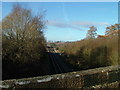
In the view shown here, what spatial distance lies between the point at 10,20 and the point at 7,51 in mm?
4041

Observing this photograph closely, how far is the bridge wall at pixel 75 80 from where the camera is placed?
2410mm

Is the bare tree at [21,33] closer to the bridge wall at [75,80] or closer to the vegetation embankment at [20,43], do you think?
the vegetation embankment at [20,43]

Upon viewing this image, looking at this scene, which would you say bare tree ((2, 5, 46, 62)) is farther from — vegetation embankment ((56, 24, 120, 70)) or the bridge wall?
the bridge wall

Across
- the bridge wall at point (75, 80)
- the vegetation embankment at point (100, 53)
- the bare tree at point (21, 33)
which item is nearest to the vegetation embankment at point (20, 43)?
the bare tree at point (21, 33)

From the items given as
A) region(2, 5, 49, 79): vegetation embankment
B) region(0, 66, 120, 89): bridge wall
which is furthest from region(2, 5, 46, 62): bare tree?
region(0, 66, 120, 89): bridge wall

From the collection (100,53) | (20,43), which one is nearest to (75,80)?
(100,53)

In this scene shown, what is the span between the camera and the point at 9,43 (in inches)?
506

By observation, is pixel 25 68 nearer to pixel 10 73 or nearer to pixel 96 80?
pixel 10 73

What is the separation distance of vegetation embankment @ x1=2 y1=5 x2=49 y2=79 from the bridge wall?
949cm

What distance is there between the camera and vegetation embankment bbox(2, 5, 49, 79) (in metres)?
12.1

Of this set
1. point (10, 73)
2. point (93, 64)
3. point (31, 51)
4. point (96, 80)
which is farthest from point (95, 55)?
point (96, 80)

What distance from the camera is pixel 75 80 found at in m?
2.83

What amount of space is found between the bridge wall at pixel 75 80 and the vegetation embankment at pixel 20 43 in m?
9.49

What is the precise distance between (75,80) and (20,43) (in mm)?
11944
